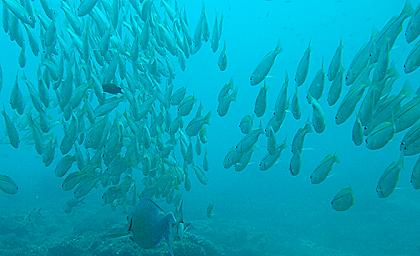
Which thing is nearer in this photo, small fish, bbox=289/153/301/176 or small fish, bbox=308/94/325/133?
small fish, bbox=308/94/325/133

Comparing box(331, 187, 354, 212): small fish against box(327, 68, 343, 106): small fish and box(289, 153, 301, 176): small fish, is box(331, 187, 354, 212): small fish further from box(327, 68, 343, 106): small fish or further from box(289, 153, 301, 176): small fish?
A: box(327, 68, 343, 106): small fish

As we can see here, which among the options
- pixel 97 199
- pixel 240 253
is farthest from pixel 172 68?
pixel 97 199

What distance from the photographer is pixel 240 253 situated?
40.5 ft

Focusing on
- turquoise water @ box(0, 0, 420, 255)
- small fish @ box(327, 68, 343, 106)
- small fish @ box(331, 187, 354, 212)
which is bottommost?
turquoise water @ box(0, 0, 420, 255)

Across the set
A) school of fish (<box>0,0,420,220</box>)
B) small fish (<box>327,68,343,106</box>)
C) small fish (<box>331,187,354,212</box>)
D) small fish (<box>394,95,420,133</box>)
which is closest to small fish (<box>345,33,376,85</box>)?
school of fish (<box>0,0,420,220</box>)

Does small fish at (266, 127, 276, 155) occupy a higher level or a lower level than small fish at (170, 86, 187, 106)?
lower

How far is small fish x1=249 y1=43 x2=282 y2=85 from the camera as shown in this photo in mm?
5871

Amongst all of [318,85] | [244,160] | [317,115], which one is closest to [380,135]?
[317,115]

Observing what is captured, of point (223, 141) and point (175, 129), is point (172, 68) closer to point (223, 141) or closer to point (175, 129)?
point (175, 129)

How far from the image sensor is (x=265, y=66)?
593 cm

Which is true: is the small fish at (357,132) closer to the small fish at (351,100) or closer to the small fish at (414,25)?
the small fish at (351,100)

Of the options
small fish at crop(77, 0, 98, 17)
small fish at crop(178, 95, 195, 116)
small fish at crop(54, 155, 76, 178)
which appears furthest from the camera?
small fish at crop(178, 95, 195, 116)

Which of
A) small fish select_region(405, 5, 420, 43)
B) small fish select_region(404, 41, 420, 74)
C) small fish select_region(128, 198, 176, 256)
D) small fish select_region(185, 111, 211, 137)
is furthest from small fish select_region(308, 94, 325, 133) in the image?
small fish select_region(128, 198, 176, 256)

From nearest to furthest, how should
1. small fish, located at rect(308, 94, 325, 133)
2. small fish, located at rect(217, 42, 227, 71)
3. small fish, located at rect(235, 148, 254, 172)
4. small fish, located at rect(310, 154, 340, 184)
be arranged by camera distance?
small fish, located at rect(308, 94, 325, 133) → small fish, located at rect(310, 154, 340, 184) → small fish, located at rect(235, 148, 254, 172) → small fish, located at rect(217, 42, 227, 71)
